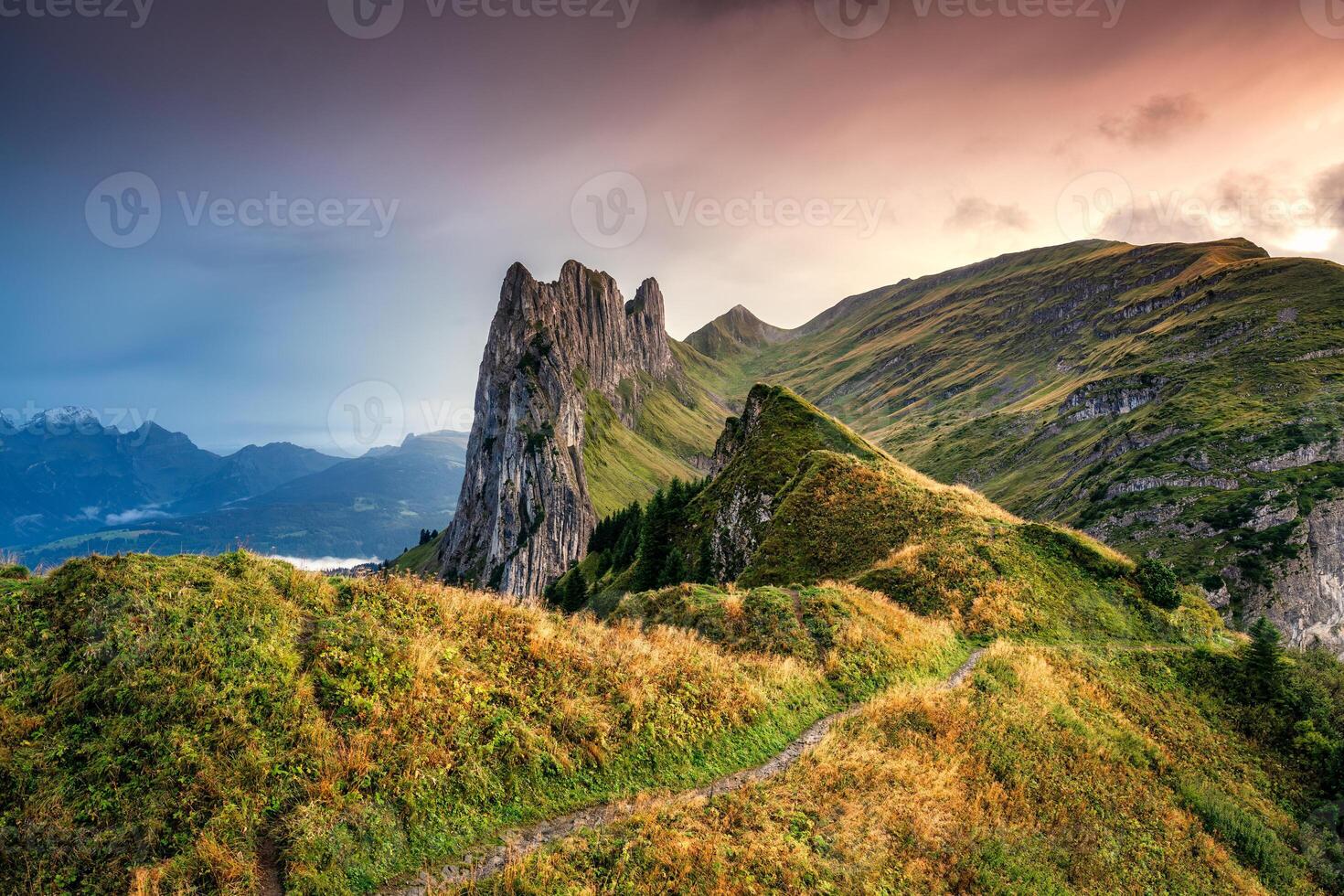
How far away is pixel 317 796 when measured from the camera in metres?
8.62

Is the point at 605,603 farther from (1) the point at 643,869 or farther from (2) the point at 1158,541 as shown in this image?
(2) the point at 1158,541

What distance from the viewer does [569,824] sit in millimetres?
10156

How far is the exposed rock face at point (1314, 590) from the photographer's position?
107812 millimetres

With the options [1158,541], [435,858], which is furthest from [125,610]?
[1158,541]

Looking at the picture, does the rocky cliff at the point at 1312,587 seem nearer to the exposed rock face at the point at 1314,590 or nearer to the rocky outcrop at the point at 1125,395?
the exposed rock face at the point at 1314,590

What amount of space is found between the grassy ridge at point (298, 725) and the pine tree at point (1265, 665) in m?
23.4

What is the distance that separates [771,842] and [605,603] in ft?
130

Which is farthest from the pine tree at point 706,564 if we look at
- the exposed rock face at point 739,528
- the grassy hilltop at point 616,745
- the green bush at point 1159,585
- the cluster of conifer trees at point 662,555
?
the green bush at point 1159,585

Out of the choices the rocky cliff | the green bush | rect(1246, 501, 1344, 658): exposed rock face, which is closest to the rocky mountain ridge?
the green bush

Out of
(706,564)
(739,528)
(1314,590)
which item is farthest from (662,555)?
(1314,590)

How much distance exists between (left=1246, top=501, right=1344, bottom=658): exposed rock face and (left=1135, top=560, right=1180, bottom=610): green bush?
116105mm

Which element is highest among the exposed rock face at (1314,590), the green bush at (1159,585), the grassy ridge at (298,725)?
the grassy ridge at (298,725)

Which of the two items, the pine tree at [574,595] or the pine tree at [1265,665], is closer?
the pine tree at [1265,665]

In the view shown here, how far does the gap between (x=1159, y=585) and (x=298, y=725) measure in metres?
37.8
